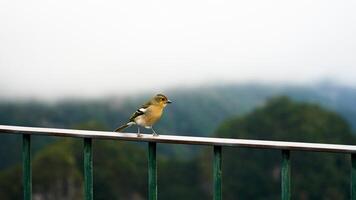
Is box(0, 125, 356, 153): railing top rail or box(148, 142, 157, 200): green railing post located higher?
box(0, 125, 356, 153): railing top rail

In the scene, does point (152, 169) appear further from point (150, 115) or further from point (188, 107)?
point (188, 107)

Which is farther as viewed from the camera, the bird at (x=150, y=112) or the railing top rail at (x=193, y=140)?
the bird at (x=150, y=112)

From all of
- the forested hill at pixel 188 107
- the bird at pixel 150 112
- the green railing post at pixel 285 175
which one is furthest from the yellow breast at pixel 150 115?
the forested hill at pixel 188 107

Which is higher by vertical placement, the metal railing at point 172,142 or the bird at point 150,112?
the bird at point 150,112

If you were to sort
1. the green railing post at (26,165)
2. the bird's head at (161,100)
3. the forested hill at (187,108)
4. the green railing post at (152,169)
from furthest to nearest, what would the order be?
the forested hill at (187,108), the bird's head at (161,100), the green railing post at (26,165), the green railing post at (152,169)

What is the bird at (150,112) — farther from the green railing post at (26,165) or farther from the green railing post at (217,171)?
the green railing post at (217,171)

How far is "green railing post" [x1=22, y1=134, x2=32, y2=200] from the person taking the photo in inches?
138

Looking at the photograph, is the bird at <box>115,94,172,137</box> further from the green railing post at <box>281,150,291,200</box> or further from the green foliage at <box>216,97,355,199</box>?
the green foliage at <box>216,97,355,199</box>

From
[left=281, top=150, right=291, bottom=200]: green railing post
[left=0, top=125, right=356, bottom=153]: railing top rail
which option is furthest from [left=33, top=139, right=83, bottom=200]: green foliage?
[left=281, top=150, right=291, bottom=200]: green railing post

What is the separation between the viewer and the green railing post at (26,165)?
352 centimetres

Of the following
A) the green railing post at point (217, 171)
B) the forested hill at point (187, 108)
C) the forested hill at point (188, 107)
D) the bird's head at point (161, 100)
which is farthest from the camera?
the forested hill at point (188, 107)

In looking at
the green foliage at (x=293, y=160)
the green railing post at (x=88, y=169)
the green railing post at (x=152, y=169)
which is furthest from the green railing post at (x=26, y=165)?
the green foliage at (x=293, y=160)

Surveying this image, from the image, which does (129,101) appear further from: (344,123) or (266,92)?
(344,123)

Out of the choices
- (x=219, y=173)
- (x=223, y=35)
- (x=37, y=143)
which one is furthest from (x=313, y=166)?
(x=223, y=35)
